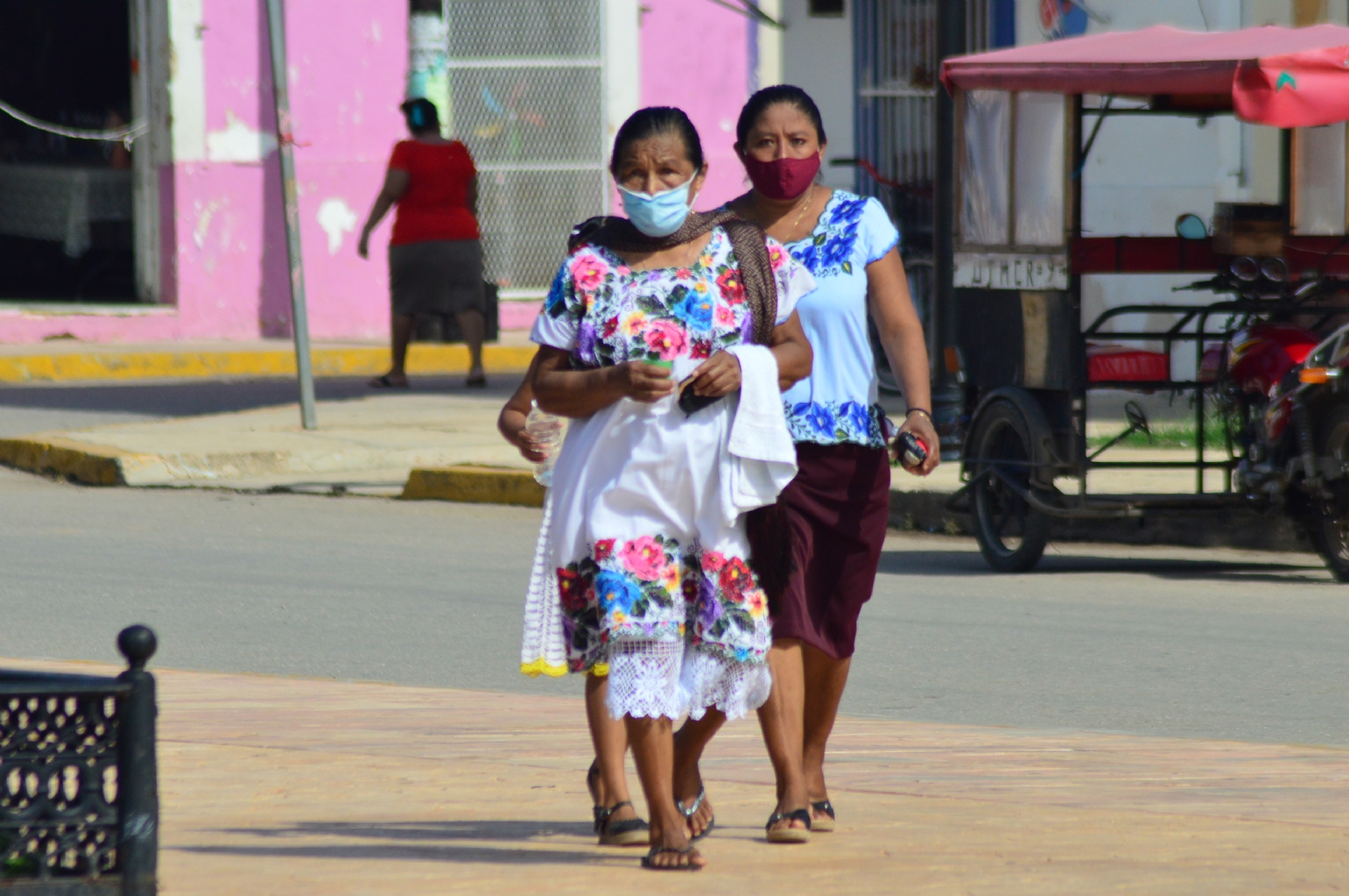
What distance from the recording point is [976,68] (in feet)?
33.2

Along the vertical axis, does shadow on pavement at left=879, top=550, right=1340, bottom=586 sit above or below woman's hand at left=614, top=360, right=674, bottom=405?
below

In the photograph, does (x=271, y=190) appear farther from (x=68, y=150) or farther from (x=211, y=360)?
(x=68, y=150)

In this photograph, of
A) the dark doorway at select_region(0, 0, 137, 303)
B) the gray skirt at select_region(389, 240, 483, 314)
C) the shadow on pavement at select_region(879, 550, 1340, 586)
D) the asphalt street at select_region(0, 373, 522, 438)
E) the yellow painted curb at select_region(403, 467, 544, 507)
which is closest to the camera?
the shadow on pavement at select_region(879, 550, 1340, 586)

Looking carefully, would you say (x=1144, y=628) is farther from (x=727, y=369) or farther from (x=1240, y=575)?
(x=727, y=369)

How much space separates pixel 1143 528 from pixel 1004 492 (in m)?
1.16

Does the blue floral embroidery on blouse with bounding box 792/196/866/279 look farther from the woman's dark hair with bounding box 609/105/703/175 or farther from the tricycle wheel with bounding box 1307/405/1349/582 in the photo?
the tricycle wheel with bounding box 1307/405/1349/582

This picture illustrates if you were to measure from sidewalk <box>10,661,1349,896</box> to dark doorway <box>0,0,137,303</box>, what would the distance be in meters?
14.8

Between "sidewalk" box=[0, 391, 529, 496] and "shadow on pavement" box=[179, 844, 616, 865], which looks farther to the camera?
"sidewalk" box=[0, 391, 529, 496]

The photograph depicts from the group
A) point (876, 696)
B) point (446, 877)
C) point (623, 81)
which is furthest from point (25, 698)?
point (623, 81)

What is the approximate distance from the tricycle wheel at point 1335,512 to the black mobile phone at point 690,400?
510 centimetres

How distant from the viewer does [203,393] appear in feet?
56.1

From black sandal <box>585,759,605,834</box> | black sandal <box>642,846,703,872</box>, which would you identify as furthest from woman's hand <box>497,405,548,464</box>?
black sandal <box>642,846,703,872</box>

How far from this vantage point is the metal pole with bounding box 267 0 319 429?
42.8ft

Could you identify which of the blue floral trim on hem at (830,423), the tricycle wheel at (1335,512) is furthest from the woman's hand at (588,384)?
the tricycle wheel at (1335,512)
